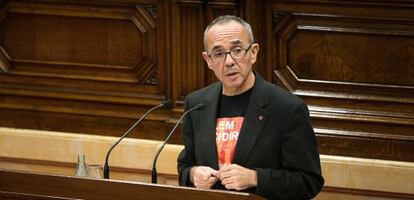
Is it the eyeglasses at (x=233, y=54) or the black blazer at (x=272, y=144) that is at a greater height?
the eyeglasses at (x=233, y=54)

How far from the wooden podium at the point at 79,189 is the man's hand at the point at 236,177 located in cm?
36

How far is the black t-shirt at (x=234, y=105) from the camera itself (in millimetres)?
3975

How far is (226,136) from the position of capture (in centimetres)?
398

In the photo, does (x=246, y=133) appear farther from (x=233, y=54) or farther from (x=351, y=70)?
(x=351, y=70)

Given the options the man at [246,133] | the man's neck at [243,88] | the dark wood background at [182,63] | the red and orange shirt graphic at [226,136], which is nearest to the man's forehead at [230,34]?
the man at [246,133]

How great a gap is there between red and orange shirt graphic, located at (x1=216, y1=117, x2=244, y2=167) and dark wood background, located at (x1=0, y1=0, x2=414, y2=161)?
4.07 feet

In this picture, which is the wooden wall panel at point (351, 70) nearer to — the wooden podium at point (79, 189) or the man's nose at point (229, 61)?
the man's nose at point (229, 61)

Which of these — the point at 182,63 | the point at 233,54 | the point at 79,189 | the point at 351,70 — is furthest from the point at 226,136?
the point at 182,63

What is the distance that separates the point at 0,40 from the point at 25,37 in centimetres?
15

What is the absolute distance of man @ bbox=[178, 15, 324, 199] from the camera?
3.82 m

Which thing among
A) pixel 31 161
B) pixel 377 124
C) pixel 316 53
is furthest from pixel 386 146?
pixel 31 161

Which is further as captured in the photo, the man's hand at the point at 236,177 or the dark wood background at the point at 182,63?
the dark wood background at the point at 182,63

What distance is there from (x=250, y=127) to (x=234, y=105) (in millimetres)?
124

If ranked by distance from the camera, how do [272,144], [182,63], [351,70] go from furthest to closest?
[182,63]
[351,70]
[272,144]
